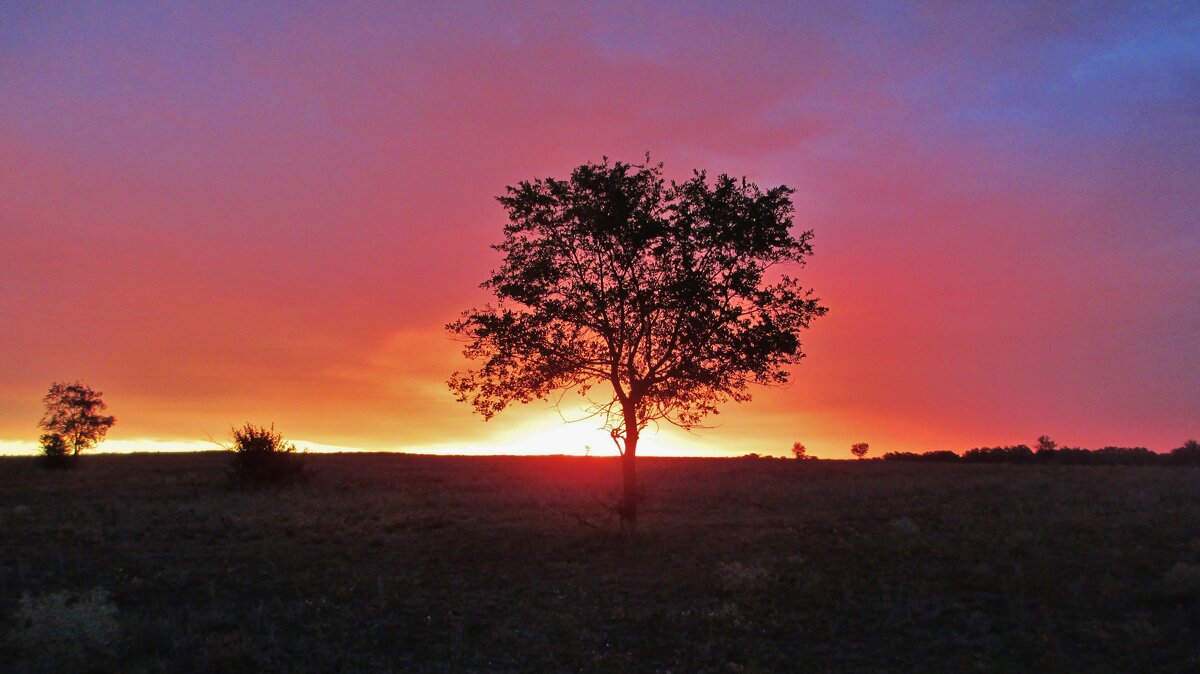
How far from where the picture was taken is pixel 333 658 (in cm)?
1559

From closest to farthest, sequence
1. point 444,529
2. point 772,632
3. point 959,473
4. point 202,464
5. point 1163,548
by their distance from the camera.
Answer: point 772,632, point 1163,548, point 444,529, point 959,473, point 202,464

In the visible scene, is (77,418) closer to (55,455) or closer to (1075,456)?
(55,455)

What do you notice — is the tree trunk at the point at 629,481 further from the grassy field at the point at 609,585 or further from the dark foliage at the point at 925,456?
the dark foliage at the point at 925,456

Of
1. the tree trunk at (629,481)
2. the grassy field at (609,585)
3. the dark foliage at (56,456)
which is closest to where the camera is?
the grassy field at (609,585)

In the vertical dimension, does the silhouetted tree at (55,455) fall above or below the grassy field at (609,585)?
above

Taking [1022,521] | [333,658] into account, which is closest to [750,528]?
[1022,521]

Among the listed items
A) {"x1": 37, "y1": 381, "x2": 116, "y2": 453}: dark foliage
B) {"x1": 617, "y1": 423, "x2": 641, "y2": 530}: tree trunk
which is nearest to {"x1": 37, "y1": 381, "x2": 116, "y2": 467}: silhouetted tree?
{"x1": 37, "y1": 381, "x2": 116, "y2": 453}: dark foliage

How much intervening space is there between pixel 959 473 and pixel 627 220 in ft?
93.7

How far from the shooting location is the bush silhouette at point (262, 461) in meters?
40.9

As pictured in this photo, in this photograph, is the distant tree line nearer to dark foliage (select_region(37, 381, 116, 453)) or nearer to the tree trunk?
the tree trunk

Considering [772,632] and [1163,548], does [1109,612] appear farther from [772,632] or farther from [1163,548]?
[772,632]

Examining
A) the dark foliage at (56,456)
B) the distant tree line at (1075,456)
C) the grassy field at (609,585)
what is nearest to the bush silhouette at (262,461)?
the grassy field at (609,585)

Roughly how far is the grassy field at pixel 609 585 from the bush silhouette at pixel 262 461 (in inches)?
301

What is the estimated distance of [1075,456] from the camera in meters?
57.1
